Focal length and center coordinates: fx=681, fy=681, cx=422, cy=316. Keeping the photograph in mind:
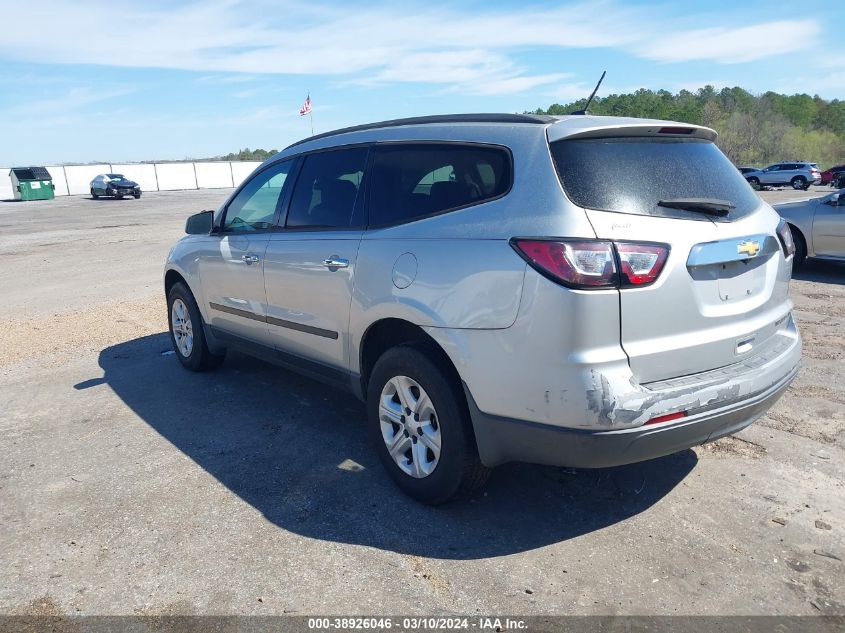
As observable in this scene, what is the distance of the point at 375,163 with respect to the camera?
3.98 m

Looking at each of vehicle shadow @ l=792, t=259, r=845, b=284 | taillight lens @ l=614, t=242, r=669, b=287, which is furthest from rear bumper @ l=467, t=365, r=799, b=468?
vehicle shadow @ l=792, t=259, r=845, b=284

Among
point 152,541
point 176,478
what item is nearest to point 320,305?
point 176,478

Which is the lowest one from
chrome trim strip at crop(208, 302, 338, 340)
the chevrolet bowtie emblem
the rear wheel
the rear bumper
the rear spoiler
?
the rear wheel

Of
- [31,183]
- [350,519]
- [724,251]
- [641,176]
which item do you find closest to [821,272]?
[724,251]

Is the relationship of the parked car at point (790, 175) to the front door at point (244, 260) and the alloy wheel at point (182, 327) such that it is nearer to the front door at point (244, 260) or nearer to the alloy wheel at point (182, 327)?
the alloy wheel at point (182, 327)

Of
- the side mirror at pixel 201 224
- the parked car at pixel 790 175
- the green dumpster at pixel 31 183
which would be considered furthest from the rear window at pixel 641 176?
the green dumpster at pixel 31 183

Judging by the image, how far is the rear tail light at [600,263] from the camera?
109 inches

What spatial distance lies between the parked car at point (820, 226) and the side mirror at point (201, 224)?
8255 mm

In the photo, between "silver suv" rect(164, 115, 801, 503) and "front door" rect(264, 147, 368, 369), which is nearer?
"silver suv" rect(164, 115, 801, 503)

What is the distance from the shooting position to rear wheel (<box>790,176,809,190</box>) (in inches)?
1660

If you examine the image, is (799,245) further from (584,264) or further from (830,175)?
(830,175)

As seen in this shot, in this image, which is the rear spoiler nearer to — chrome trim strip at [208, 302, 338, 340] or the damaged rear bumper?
the damaged rear bumper

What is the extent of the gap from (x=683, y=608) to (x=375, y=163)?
2753 mm

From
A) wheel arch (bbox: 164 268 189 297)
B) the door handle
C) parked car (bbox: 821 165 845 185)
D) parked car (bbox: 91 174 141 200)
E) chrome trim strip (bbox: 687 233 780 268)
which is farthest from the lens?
parked car (bbox: 821 165 845 185)
